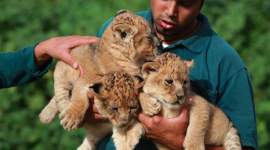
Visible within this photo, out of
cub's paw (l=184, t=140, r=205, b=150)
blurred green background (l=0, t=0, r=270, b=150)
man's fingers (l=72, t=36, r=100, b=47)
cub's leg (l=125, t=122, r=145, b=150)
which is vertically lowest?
blurred green background (l=0, t=0, r=270, b=150)

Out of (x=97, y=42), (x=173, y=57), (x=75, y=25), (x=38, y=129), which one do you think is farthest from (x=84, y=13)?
(x=173, y=57)

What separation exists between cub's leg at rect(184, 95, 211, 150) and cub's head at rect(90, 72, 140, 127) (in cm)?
54

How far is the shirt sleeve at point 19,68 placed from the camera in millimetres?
5195

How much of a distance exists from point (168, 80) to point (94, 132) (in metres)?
1.06

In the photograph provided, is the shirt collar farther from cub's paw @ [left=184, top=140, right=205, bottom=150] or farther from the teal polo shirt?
cub's paw @ [left=184, top=140, right=205, bottom=150]

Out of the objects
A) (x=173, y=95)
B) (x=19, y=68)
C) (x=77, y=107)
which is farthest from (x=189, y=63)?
(x=19, y=68)

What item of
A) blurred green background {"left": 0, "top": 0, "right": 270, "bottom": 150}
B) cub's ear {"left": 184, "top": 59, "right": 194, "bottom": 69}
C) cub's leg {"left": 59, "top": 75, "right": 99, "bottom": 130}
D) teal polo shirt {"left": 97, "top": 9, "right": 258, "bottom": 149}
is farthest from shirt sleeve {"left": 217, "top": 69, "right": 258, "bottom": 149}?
blurred green background {"left": 0, "top": 0, "right": 270, "bottom": 150}

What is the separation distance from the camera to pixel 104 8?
10.0 m

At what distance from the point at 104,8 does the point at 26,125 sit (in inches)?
116

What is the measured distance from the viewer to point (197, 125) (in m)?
4.44

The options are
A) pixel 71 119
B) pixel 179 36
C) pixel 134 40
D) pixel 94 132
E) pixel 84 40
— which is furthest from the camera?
pixel 84 40

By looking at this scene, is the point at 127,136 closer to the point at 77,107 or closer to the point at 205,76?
the point at 77,107

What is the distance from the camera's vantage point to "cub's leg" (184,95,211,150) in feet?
14.6

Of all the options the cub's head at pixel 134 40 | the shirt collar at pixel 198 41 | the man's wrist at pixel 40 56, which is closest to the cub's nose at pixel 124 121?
the cub's head at pixel 134 40
